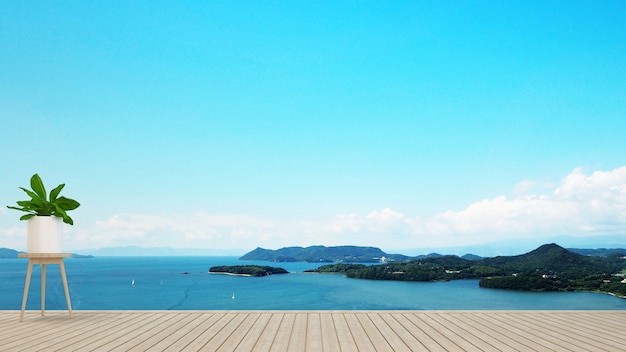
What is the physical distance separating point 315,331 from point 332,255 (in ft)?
455

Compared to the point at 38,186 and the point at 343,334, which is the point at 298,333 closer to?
the point at 343,334

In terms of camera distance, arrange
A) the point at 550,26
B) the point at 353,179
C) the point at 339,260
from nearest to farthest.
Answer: the point at 550,26 < the point at 353,179 < the point at 339,260

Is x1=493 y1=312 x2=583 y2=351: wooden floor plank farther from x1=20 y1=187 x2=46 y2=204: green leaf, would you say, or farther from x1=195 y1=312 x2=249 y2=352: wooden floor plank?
x1=20 y1=187 x2=46 y2=204: green leaf

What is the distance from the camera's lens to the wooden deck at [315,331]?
11.3 ft

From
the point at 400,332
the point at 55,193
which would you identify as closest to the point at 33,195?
the point at 55,193

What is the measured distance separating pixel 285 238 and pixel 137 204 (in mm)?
61023

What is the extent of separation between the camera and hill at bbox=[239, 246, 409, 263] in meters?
138

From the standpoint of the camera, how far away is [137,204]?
110 meters

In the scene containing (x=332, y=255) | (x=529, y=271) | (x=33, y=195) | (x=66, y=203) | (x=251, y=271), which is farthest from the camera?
(x=332, y=255)

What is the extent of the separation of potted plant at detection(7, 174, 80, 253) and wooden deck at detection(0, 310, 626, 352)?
33.3 inches

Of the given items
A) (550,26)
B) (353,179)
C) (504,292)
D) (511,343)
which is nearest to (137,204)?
(353,179)

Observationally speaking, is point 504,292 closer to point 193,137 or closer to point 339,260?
point 193,137

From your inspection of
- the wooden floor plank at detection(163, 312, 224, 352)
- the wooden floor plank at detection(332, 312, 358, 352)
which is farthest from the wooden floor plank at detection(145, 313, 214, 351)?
the wooden floor plank at detection(332, 312, 358, 352)

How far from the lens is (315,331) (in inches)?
155
